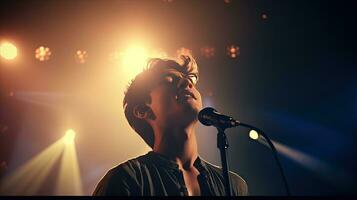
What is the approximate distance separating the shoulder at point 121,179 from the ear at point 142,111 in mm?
351

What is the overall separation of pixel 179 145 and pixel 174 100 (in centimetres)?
36

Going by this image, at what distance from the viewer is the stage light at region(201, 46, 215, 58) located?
139 inches

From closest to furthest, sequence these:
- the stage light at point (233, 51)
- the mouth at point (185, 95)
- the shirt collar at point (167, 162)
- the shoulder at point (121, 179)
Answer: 1. the shoulder at point (121, 179)
2. the shirt collar at point (167, 162)
3. the mouth at point (185, 95)
4. the stage light at point (233, 51)

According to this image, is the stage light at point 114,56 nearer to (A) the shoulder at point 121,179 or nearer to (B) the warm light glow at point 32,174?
(B) the warm light glow at point 32,174

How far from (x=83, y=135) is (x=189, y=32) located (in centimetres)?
134

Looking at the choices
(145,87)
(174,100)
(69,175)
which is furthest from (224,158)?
(69,175)

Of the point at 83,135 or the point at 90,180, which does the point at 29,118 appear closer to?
the point at 83,135

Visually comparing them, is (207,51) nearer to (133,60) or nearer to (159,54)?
(159,54)

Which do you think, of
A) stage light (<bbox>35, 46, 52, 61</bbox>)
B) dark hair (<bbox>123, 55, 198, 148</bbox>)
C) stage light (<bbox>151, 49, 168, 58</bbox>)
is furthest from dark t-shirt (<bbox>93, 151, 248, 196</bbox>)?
stage light (<bbox>35, 46, 52, 61</bbox>)

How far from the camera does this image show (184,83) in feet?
10.4

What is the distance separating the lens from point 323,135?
3.42 meters

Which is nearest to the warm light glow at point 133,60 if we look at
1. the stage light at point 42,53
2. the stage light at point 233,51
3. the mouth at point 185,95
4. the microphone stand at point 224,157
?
the mouth at point 185,95

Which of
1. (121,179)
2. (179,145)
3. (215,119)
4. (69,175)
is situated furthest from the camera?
(69,175)

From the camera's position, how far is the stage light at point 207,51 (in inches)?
139
